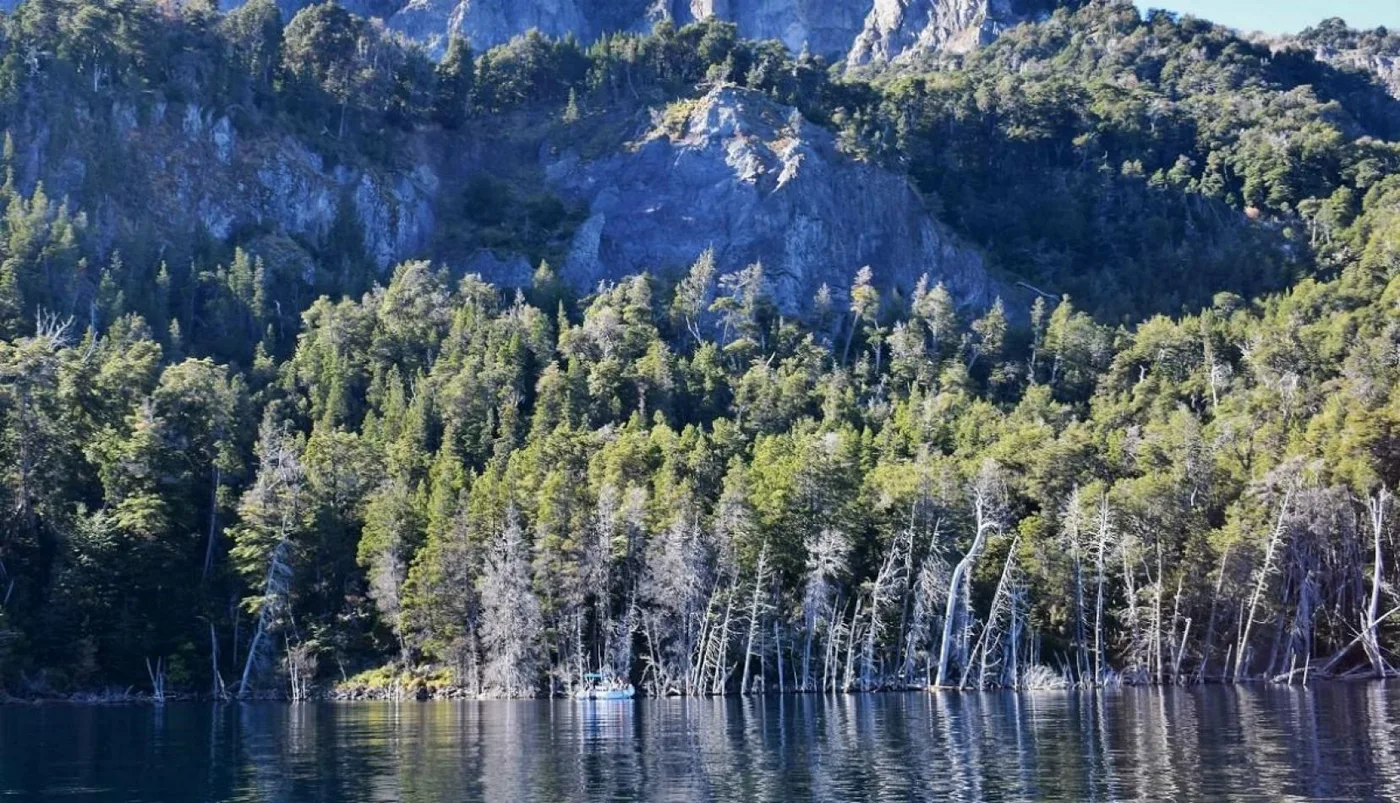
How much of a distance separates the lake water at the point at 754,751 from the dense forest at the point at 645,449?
43.3ft

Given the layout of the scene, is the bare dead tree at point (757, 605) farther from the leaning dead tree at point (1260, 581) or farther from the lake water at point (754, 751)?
the leaning dead tree at point (1260, 581)

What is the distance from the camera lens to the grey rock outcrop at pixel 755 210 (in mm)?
158000

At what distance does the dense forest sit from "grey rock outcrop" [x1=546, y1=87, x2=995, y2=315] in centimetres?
409

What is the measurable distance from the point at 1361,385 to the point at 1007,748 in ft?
199

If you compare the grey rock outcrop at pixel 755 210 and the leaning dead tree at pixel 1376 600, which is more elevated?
the grey rock outcrop at pixel 755 210

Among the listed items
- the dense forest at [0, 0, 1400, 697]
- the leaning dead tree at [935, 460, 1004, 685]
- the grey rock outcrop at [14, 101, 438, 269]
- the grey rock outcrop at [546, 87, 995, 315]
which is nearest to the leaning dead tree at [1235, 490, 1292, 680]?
the dense forest at [0, 0, 1400, 697]

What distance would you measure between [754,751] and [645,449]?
50.5m

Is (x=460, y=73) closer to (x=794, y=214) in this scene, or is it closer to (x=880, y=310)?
(x=794, y=214)

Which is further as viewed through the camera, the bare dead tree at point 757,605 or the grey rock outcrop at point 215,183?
the grey rock outcrop at point 215,183

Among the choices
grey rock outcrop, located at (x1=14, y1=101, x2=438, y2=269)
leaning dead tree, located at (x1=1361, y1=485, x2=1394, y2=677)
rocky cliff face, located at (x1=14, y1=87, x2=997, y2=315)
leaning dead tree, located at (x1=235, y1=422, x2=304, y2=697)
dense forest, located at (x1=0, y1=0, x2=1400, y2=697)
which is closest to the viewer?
leaning dead tree, located at (x1=1361, y1=485, x2=1394, y2=677)

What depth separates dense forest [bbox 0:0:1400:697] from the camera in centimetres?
8675

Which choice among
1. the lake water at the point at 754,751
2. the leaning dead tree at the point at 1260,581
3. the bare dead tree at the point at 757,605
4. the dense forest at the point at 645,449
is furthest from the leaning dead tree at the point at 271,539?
the leaning dead tree at the point at 1260,581

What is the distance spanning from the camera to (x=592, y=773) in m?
43.5

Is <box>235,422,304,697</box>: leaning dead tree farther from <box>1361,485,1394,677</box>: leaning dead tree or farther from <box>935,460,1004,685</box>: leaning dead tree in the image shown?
<box>1361,485,1394,677</box>: leaning dead tree
